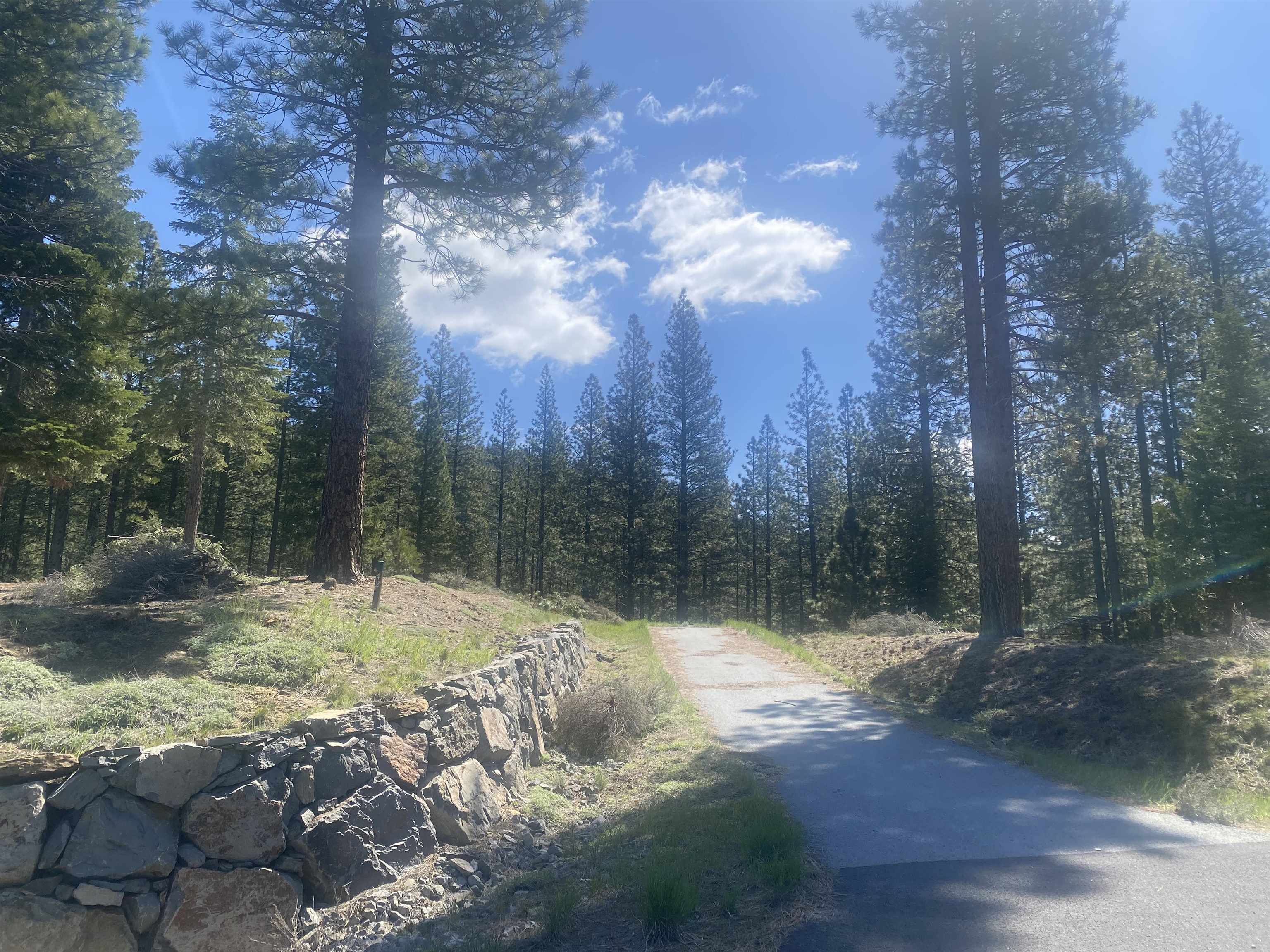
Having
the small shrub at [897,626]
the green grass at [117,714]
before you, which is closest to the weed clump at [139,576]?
the green grass at [117,714]

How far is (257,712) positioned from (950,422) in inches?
840

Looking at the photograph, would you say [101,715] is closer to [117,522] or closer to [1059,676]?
[1059,676]

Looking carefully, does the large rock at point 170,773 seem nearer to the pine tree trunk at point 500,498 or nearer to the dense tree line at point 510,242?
the dense tree line at point 510,242

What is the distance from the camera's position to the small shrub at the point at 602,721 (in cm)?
811

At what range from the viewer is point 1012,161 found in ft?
43.9

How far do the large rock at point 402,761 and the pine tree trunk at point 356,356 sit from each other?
6055mm

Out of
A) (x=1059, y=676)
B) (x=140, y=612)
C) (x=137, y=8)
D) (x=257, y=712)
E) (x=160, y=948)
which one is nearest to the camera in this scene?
(x=160, y=948)

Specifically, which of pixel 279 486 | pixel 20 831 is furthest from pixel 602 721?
pixel 279 486

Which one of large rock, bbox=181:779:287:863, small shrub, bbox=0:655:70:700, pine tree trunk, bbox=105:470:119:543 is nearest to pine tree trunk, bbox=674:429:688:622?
pine tree trunk, bbox=105:470:119:543

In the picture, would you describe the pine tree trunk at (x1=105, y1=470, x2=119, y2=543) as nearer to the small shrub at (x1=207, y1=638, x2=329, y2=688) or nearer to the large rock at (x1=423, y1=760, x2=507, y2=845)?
the small shrub at (x1=207, y1=638, x2=329, y2=688)

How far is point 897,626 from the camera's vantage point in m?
18.3

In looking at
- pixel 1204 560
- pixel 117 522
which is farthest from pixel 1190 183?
pixel 117 522

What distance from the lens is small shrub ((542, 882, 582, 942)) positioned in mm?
3977

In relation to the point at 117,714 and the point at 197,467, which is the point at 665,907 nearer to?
the point at 117,714
